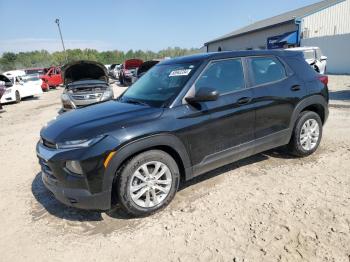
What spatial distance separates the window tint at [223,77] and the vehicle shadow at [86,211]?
1.31 metres

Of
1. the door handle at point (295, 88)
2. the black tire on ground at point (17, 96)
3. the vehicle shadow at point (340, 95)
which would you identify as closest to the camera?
the door handle at point (295, 88)

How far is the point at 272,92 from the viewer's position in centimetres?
441

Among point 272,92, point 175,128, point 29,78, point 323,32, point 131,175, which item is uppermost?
point 323,32

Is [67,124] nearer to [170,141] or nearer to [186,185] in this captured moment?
[170,141]

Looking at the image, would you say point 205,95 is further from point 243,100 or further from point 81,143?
point 81,143

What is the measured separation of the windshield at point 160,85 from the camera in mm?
3832

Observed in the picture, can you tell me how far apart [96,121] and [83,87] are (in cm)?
700

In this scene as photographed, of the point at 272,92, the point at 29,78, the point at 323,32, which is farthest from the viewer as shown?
the point at 323,32

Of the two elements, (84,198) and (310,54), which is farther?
(310,54)

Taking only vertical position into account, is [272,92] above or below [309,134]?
above

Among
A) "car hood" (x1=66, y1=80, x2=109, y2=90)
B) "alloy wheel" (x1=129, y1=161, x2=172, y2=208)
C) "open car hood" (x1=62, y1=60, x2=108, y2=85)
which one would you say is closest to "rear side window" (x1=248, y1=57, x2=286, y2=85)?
"alloy wheel" (x1=129, y1=161, x2=172, y2=208)

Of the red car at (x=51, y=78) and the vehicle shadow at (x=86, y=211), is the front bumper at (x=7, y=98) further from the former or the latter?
the vehicle shadow at (x=86, y=211)

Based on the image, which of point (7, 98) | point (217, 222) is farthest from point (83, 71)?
point (217, 222)

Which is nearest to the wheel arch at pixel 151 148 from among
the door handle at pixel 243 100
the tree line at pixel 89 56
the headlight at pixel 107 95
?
the door handle at pixel 243 100
